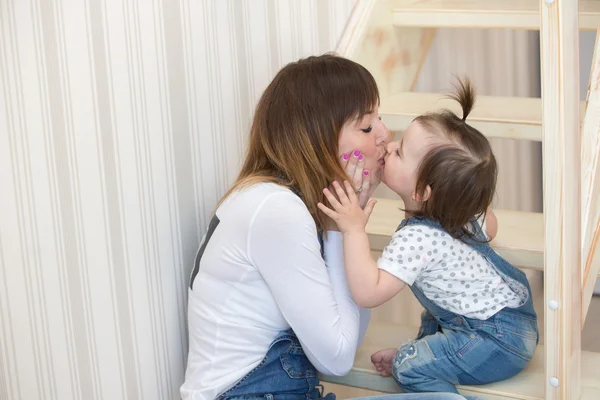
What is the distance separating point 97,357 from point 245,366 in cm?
30

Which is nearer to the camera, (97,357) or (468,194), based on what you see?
(97,357)

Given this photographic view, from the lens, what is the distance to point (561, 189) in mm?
1475

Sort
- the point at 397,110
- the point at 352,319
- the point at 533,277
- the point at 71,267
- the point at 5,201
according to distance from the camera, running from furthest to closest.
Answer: the point at 533,277
the point at 397,110
the point at 352,319
the point at 71,267
the point at 5,201

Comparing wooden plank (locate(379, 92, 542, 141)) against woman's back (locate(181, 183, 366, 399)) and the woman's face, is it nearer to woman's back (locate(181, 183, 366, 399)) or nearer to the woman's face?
the woman's face

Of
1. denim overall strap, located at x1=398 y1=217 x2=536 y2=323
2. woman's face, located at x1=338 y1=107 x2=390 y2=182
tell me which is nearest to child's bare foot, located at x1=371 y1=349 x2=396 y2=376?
denim overall strap, located at x1=398 y1=217 x2=536 y2=323

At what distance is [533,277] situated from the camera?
411 centimetres

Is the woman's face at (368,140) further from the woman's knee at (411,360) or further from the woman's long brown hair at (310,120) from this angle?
the woman's knee at (411,360)

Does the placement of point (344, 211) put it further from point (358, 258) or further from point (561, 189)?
point (561, 189)

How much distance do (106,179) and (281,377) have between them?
21.4 inches

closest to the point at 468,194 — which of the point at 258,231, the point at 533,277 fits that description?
the point at 258,231

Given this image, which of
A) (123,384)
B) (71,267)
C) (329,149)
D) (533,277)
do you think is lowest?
(533,277)

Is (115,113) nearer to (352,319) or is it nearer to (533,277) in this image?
(352,319)

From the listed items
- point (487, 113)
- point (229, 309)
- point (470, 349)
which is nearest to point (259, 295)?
point (229, 309)

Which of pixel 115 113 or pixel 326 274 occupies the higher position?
pixel 115 113
